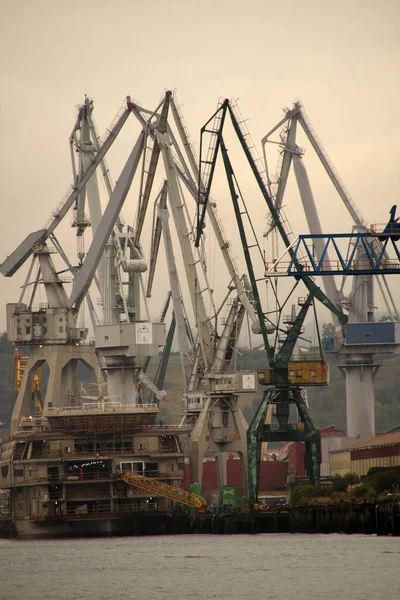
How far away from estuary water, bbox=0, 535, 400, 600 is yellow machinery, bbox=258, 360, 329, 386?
23.1m

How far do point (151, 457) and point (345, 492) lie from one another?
18.5 metres

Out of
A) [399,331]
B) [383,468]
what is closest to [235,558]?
[383,468]

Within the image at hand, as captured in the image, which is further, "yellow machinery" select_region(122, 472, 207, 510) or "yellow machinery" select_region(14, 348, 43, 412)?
"yellow machinery" select_region(14, 348, 43, 412)

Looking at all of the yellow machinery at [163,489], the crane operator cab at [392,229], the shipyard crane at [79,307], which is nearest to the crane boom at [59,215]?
the shipyard crane at [79,307]

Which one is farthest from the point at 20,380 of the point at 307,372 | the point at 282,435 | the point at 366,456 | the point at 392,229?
the point at 392,229

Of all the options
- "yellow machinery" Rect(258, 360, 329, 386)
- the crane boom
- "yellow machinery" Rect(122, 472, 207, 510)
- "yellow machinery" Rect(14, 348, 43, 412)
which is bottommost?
"yellow machinery" Rect(122, 472, 207, 510)

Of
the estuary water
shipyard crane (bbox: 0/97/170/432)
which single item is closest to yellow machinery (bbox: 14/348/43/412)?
shipyard crane (bbox: 0/97/170/432)

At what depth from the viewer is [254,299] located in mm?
151125

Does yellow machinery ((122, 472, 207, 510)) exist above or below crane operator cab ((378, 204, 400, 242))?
below

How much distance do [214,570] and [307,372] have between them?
4766 centimetres

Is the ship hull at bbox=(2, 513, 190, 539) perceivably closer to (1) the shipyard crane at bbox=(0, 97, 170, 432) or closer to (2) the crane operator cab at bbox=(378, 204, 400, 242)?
(1) the shipyard crane at bbox=(0, 97, 170, 432)

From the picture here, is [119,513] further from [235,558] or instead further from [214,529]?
[235,558]

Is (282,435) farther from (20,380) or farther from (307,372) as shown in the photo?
(20,380)

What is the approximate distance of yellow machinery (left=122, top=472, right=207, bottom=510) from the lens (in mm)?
140250
